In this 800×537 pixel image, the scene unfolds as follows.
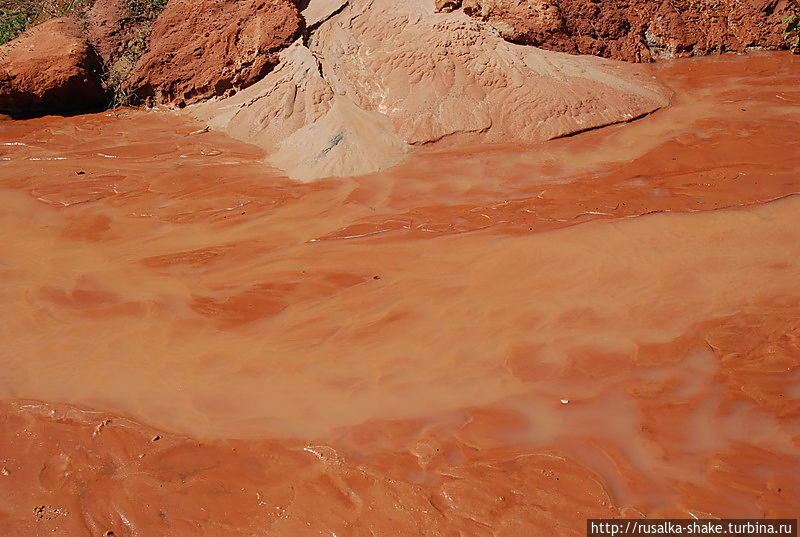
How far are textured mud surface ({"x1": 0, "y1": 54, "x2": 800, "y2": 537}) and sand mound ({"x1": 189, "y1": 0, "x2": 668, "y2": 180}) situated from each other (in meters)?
0.39

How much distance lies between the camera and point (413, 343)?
391cm

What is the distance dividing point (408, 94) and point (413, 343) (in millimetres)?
3888

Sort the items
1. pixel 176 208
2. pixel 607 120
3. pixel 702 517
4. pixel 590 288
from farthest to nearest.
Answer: pixel 607 120 < pixel 176 208 < pixel 590 288 < pixel 702 517

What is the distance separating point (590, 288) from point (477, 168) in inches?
90.3

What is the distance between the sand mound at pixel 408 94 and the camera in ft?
21.9

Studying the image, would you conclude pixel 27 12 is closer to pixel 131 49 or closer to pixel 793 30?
pixel 131 49

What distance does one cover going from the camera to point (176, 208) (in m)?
5.84

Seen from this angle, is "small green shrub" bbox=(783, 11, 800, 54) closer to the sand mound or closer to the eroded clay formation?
the eroded clay formation

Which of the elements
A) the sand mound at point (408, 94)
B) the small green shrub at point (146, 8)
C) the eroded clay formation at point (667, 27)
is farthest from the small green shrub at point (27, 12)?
the eroded clay formation at point (667, 27)

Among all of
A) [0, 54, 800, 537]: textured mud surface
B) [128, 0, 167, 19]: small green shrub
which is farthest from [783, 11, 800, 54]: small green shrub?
[128, 0, 167, 19]: small green shrub

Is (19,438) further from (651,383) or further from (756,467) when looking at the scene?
(756,467)

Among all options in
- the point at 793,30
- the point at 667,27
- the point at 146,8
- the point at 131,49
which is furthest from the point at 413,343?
the point at 146,8

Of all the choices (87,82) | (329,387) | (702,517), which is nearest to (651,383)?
(702,517)

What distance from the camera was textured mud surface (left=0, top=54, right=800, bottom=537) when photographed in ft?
9.60
